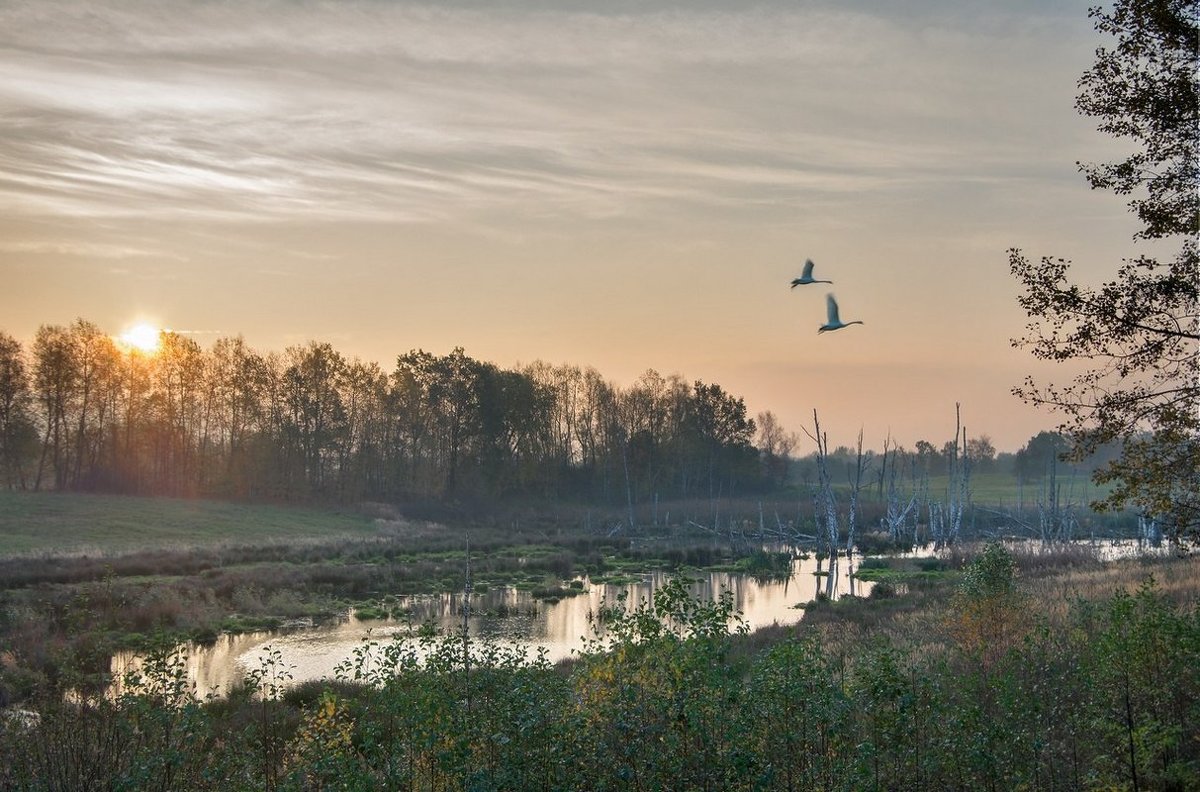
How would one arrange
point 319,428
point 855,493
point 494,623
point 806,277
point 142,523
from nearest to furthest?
point 806,277, point 494,623, point 855,493, point 142,523, point 319,428

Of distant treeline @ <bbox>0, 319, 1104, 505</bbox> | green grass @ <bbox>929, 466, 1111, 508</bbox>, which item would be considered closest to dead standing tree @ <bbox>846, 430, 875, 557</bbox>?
distant treeline @ <bbox>0, 319, 1104, 505</bbox>

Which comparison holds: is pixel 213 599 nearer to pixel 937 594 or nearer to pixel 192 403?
pixel 937 594

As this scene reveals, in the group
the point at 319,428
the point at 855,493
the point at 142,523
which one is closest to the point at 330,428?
the point at 319,428

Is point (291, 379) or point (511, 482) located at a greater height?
point (291, 379)

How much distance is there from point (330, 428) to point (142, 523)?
2538cm

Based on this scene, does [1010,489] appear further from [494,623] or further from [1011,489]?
[494,623]

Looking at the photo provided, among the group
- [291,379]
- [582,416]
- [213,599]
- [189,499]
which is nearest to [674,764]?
[213,599]

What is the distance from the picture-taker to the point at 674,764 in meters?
9.82

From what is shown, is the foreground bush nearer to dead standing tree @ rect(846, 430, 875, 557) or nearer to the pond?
the pond

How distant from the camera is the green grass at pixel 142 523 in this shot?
4991 cm

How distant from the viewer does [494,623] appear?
3334 centimetres

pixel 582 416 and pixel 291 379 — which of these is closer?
pixel 291 379

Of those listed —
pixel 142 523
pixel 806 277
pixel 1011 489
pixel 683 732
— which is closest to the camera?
pixel 683 732

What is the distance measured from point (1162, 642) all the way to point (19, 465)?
76.1m
